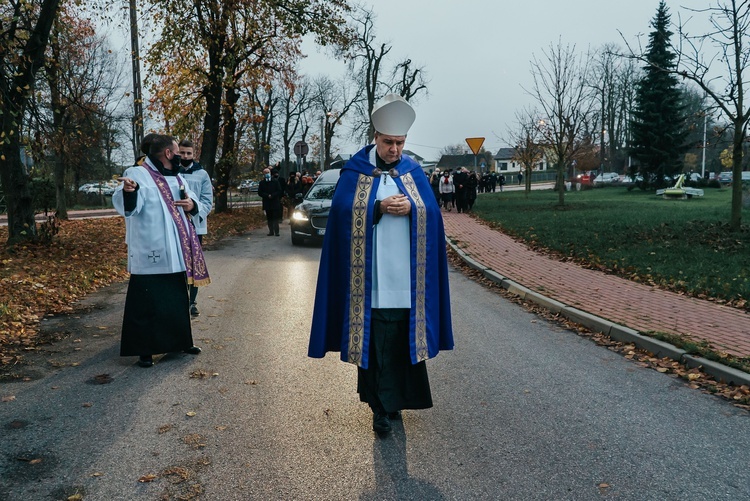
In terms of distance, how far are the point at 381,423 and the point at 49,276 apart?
831 centimetres

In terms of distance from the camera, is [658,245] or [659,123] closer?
[658,245]

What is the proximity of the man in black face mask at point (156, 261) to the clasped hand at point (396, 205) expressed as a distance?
2658 mm

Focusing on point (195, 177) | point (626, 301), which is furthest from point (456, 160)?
point (195, 177)

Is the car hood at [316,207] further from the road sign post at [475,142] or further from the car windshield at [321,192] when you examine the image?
the road sign post at [475,142]

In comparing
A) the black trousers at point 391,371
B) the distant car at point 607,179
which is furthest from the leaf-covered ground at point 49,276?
the distant car at point 607,179

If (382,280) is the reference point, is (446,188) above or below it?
above

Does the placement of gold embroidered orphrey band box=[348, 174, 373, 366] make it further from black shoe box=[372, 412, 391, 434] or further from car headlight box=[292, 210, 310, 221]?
car headlight box=[292, 210, 310, 221]

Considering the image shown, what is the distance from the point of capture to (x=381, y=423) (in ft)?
14.0

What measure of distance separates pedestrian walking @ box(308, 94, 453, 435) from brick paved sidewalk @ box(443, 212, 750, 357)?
11.3 ft

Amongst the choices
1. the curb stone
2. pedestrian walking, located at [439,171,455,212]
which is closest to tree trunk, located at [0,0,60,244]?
the curb stone

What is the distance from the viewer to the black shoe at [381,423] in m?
4.27

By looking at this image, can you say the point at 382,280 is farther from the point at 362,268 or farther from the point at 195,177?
the point at 195,177

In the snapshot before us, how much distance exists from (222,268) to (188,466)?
368 inches

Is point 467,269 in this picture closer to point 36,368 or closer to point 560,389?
point 560,389
